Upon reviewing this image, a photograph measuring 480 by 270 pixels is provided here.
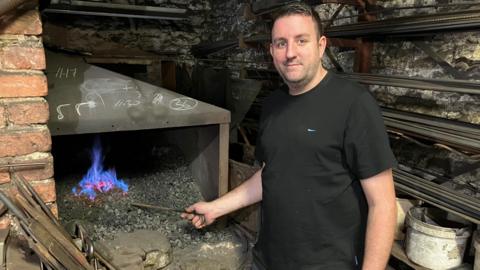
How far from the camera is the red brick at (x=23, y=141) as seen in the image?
52.1 inches

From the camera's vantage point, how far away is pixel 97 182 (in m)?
2.89

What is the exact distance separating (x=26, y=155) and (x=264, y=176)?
2.85 ft

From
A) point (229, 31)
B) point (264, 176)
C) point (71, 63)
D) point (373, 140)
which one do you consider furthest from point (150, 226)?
point (229, 31)

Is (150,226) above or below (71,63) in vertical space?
below

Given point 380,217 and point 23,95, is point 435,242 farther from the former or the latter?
point 23,95

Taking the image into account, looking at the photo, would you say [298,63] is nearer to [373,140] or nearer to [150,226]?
[373,140]

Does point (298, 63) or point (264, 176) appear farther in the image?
point (264, 176)

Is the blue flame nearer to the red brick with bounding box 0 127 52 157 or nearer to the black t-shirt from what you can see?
the red brick with bounding box 0 127 52 157

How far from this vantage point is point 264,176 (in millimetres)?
1416

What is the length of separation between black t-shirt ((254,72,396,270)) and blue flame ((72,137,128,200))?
5.92 feet

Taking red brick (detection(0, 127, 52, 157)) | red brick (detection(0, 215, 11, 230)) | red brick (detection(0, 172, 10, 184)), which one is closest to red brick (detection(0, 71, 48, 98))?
red brick (detection(0, 127, 52, 157))

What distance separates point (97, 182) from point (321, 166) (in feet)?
7.02

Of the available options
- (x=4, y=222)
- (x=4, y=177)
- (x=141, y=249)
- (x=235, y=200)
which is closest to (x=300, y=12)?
(x=235, y=200)

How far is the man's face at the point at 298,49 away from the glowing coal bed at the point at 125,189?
1566 millimetres
